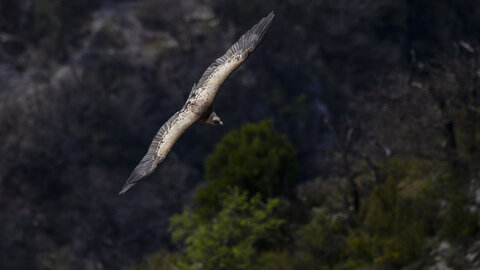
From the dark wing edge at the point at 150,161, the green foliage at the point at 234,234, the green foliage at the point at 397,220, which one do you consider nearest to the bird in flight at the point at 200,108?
the dark wing edge at the point at 150,161

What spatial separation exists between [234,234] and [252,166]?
9.10 feet

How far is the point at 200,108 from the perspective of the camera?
13.5 metres

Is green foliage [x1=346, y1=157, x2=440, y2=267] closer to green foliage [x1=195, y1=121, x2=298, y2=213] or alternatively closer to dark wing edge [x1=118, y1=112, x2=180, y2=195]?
green foliage [x1=195, y1=121, x2=298, y2=213]

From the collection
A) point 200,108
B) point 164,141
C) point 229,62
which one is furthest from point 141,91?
point 164,141

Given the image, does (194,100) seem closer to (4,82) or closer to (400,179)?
(400,179)

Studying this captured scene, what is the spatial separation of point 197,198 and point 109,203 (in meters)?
30.8

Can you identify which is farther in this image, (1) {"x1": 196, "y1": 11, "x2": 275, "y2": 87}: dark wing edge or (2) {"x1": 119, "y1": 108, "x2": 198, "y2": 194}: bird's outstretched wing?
(1) {"x1": 196, "y1": 11, "x2": 275, "y2": 87}: dark wing edge

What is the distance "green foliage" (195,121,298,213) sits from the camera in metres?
26.1

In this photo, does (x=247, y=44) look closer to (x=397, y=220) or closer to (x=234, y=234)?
(x=397, y=220)

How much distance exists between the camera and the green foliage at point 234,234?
945 inches

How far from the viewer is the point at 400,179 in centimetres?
2517

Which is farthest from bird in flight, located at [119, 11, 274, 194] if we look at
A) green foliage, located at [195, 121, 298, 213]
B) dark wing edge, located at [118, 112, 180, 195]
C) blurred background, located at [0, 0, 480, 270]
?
blurred background, located at [0, 0, 480, 270]

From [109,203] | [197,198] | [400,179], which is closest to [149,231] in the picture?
[109,203]

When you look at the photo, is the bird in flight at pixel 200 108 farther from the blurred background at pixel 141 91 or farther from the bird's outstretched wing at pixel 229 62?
the blurred background at pixel 141 91
